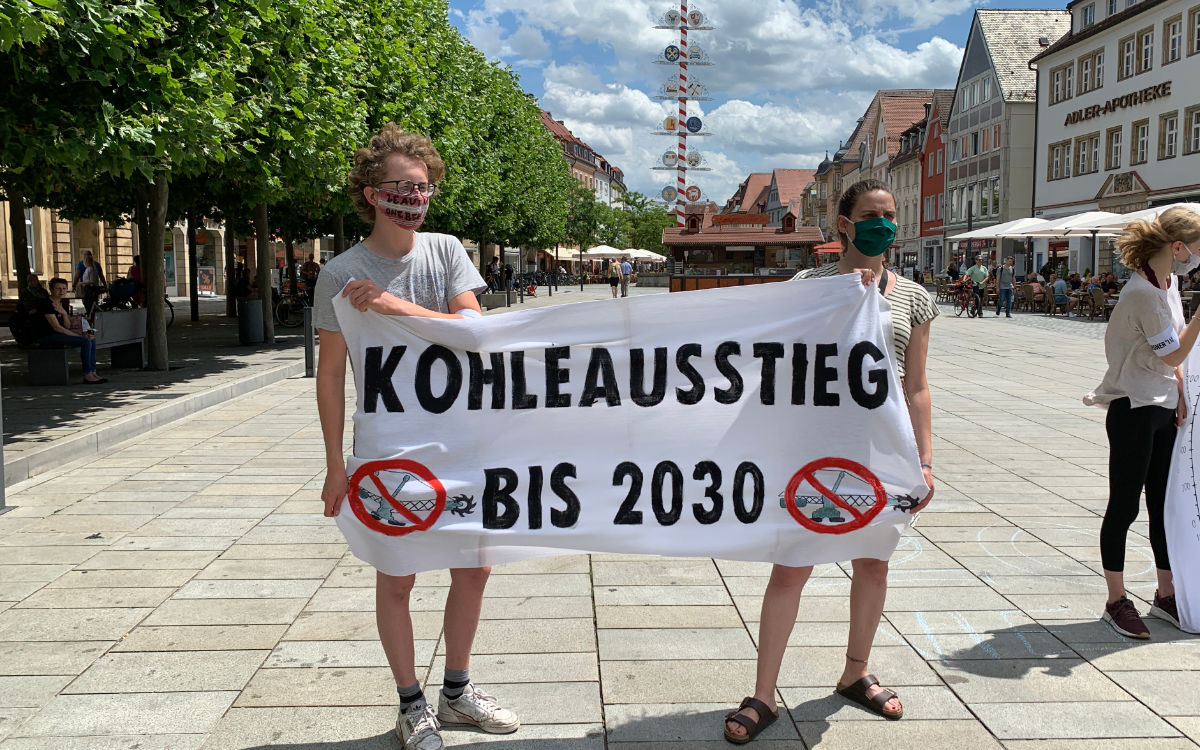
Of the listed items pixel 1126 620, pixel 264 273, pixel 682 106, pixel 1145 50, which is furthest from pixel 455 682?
pixel 682 106

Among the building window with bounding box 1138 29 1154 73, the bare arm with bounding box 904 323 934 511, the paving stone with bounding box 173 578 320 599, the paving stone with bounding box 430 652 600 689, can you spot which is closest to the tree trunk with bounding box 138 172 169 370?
the paving stone with bounding box 173 578 320 599

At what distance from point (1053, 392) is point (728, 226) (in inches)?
1357

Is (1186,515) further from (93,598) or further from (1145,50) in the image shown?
(1145,50)

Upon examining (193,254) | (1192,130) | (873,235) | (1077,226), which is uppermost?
(1192,130)

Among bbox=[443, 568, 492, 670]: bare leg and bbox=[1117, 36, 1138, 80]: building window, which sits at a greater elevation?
bbox=[1117, 36, 1138, 80]: building window

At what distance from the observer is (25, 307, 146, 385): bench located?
13133 millimetres

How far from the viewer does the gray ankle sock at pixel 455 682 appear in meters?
3.56

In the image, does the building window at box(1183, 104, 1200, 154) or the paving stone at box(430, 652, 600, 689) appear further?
the building window at box(1183, 104, 1200, 154)

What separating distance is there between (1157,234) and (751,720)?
264cm

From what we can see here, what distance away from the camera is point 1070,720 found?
3.62m

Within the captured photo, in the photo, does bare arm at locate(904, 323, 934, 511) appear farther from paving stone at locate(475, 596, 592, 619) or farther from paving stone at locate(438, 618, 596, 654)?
paving stone at locate(475, 596, 592, 619)

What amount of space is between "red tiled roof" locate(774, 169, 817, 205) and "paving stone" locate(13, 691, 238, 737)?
143421 millimetres

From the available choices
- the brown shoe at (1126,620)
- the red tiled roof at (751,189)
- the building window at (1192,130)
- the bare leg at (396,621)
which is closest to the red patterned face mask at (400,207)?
the bare leg at (396,621)

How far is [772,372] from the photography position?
139 inches
